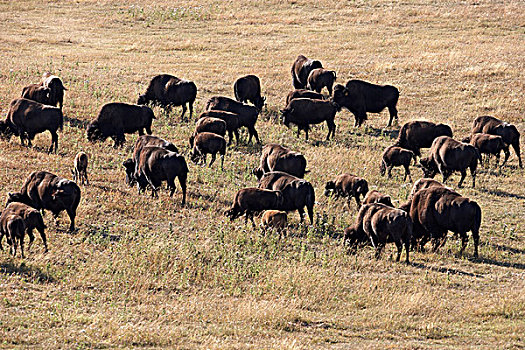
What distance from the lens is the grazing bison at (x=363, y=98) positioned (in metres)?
25.1

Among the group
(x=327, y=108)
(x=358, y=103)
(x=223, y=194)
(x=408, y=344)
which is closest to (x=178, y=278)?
(x=408, y=344)

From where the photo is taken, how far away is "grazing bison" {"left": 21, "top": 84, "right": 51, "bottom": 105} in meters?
22.8

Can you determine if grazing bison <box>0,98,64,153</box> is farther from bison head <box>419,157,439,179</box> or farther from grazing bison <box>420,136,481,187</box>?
grazing bison <box>420,136,481,187</box>

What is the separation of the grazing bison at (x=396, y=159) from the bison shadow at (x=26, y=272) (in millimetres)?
10601

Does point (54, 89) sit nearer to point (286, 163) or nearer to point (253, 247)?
point (286, 163)

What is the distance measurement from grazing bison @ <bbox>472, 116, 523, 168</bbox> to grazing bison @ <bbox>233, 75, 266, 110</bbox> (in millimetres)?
7797

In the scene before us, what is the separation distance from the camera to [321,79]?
27703mm

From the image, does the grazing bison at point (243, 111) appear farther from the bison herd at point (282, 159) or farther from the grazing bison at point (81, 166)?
the grazing bison at point (81, 166)

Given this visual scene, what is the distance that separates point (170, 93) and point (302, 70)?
679 centimetres

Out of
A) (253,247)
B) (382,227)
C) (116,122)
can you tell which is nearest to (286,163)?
(253,247)

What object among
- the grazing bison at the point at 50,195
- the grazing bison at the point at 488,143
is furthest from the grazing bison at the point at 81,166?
the grazing bison at the point at 488,143

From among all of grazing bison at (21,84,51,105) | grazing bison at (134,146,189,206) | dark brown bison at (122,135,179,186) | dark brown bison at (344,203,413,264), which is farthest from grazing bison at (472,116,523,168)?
grazing bison at (21,84,51,105)

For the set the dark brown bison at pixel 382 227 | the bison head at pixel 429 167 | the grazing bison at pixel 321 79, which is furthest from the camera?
the grazing bison at pixel 321 79

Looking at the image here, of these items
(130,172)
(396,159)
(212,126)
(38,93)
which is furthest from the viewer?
(38,93)
